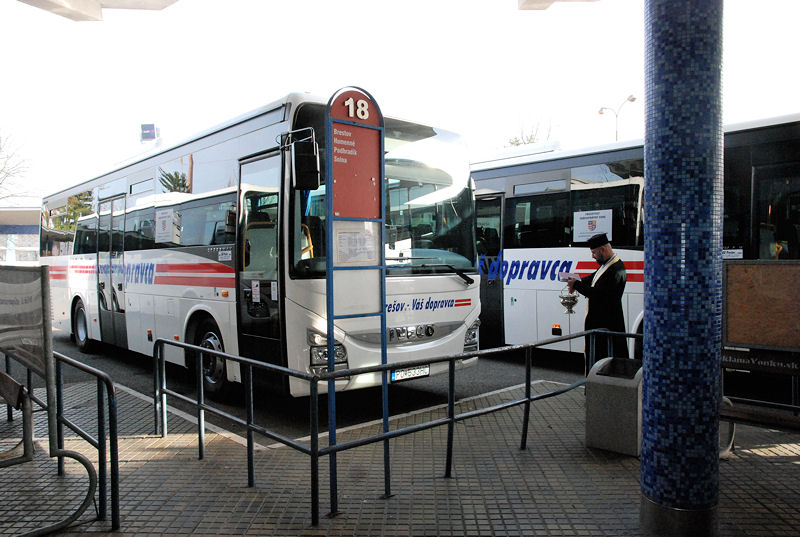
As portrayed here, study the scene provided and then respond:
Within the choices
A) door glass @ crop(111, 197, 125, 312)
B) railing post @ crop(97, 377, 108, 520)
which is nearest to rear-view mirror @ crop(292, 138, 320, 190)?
railing post @ crop(97, 377, 108, 520)

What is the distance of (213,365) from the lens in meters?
7.55

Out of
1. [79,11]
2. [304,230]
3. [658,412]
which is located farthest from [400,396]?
[79,11]

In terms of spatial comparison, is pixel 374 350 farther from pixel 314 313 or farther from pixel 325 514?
pixel 325 514

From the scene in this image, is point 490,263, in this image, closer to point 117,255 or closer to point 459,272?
point 459,272

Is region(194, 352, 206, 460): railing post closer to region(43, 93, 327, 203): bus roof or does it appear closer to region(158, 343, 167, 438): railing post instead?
region(158, 343, 167, 438): railing post

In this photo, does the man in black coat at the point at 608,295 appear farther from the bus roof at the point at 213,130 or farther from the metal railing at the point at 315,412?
the bus roof at the point at 213,130

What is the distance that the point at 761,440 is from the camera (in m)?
5.75

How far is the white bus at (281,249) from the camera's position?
610cm

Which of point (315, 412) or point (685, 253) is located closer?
point (685, 253)

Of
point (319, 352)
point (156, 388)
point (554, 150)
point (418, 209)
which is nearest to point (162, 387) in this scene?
point (156, 388)

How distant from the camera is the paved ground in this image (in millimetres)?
3932

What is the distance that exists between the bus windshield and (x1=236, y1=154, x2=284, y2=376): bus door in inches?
14.2

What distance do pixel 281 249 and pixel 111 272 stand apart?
5663 mm

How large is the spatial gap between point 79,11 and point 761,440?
27.1 feet
